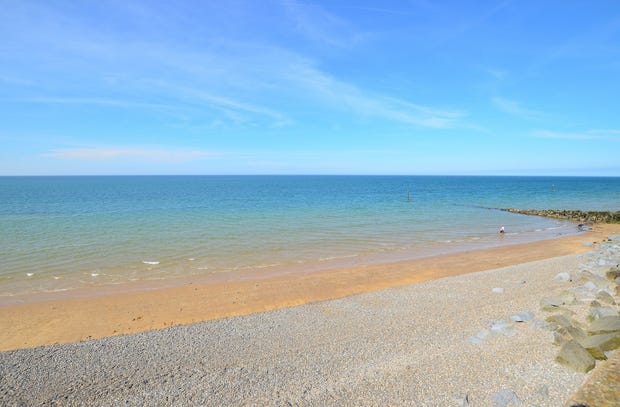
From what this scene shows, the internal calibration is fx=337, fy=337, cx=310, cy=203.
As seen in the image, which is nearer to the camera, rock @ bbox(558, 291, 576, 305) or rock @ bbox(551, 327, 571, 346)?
rock @ bbox(551, 327, 571, 346)

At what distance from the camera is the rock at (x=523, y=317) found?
8.73 metres

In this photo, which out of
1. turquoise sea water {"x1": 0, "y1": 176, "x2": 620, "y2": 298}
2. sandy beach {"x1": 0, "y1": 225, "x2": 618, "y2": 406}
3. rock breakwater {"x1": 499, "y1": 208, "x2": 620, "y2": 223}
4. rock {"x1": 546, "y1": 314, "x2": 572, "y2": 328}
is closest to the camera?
sandy beach {"x1": 0, "y1": 225, "x2": 618, "y2": 406}

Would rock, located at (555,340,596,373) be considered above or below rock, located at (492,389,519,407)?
above

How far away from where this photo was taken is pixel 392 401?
5.74m

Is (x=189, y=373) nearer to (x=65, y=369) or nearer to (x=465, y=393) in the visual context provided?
(x=65, y=369)

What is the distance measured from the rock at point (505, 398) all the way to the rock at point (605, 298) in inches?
254

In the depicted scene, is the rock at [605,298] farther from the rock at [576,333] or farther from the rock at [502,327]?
the rock at [502,327]

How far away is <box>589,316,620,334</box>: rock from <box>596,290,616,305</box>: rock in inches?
95.1

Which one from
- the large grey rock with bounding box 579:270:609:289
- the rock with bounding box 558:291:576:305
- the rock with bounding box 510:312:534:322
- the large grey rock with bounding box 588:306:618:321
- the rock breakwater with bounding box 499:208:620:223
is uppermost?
the large grey rock with bounding box 588:306:618:321

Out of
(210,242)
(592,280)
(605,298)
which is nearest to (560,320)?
(605,298)

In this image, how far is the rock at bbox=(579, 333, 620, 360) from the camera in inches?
261

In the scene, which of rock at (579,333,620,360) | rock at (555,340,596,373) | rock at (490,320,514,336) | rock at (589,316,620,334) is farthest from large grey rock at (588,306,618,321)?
rock at (555,340,596,373)

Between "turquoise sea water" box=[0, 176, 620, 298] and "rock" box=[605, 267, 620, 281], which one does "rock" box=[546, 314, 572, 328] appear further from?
"turquoise sea water" box=[0, 176, 620, 298]

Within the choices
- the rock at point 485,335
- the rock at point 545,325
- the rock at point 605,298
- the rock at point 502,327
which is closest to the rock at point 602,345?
the rock at point 545,325
